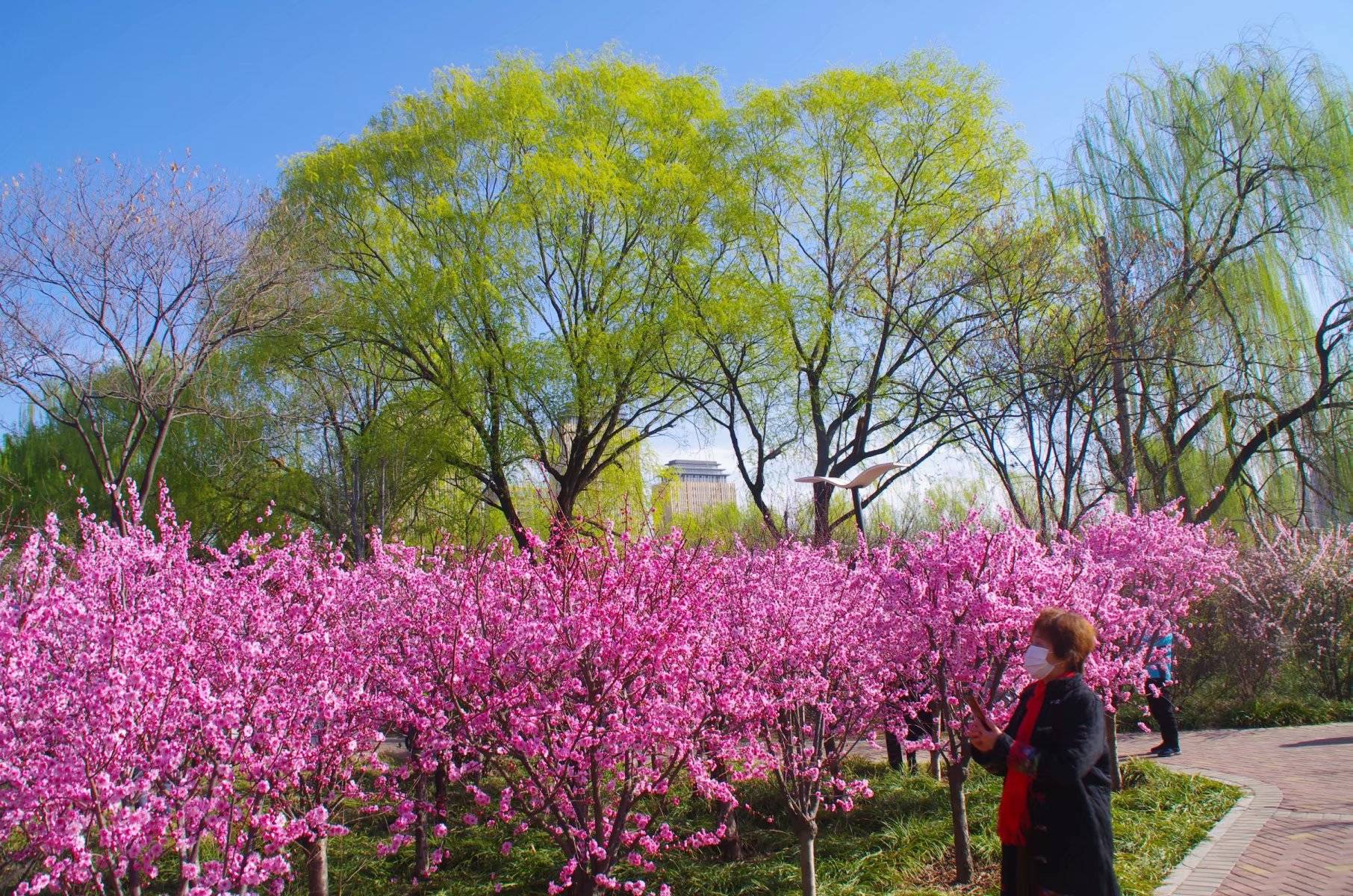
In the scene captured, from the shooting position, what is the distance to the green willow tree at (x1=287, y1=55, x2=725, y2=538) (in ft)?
66.3

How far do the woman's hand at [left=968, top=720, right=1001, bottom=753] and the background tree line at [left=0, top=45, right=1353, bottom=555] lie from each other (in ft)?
35.1

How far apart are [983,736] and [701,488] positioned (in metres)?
66.0

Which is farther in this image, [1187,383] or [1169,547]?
[1187,383]

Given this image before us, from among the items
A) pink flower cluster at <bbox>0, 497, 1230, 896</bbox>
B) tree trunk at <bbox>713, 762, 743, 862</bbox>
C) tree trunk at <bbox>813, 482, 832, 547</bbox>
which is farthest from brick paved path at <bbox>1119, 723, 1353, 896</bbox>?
tree trunk at <bbox>813, 482, 832, 547</bbox>

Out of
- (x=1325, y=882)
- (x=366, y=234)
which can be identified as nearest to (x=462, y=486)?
(x=366, y=234)

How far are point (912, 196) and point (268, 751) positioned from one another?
1866 centimetres

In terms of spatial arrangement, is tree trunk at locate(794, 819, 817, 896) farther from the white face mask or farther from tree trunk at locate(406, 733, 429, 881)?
tree trunk at locate(406, 733, 429, 881)

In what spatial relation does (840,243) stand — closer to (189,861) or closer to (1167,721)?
(1167,721)

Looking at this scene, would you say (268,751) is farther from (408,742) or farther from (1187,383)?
(1187,383)

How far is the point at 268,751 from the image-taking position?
13.7 feet

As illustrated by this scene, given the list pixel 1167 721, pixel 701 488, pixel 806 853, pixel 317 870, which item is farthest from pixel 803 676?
pixel 701 488

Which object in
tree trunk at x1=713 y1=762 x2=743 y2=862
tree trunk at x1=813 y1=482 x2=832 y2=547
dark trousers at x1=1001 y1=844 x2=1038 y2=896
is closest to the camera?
dark trousers at x1=1001 y1=844 x2=1038 y2=896

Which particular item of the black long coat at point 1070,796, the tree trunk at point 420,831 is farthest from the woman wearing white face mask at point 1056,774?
the tree trunk at point 420,831

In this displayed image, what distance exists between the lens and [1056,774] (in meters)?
3.38
